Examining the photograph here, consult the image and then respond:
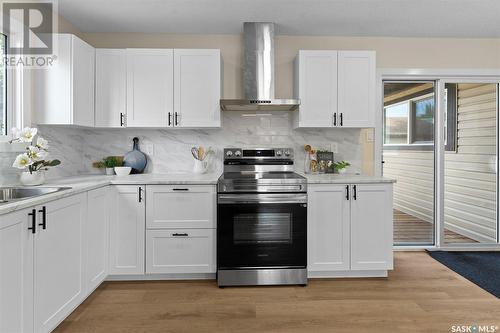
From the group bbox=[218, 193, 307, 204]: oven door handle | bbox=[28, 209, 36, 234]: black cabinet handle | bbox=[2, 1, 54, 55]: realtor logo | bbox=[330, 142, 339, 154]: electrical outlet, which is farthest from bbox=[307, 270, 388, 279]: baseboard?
bbox=[2, 1, 54, 55]: realtor logo

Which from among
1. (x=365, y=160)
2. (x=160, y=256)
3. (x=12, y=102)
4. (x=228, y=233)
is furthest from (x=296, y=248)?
(x=12, y=102)

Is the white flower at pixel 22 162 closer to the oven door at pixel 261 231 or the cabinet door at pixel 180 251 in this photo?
the cabinet door at pixel 180 251

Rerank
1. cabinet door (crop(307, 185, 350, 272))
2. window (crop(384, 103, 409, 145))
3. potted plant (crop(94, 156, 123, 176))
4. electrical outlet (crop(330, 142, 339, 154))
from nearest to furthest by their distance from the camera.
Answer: cabinet door (crop(307, 185, 350, 272)) < potted plant (crop(94, 156, 123, 176)) < electrical outlet (crop(330, 142, 339, 154)) < window (crop(384, 103, 409, 145))

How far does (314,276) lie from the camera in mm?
3096

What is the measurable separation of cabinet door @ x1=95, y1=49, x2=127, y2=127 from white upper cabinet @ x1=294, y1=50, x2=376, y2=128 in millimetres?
1747

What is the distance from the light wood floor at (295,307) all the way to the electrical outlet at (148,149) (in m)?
1.39

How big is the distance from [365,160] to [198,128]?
74.5 inches

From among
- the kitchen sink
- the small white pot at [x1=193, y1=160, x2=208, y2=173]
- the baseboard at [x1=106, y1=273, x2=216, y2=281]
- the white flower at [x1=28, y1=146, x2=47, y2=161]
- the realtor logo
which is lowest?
the baseboard at [x1=106, y1=273, x2=216, y2=281]

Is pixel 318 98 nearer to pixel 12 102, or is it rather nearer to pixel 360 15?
pixel 360 15

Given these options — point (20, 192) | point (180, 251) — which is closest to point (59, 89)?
point (20, 192)

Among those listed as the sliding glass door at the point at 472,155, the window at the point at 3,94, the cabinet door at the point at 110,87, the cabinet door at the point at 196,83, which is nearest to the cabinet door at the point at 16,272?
the window at the point at 3,94

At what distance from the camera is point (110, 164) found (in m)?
3.51

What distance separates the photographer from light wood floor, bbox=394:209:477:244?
4035mm

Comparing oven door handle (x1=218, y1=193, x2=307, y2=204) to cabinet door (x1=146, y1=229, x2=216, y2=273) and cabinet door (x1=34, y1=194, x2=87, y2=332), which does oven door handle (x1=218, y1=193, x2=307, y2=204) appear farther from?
cabinet door (x1=34, y1=194, x2=87, y2=332)
